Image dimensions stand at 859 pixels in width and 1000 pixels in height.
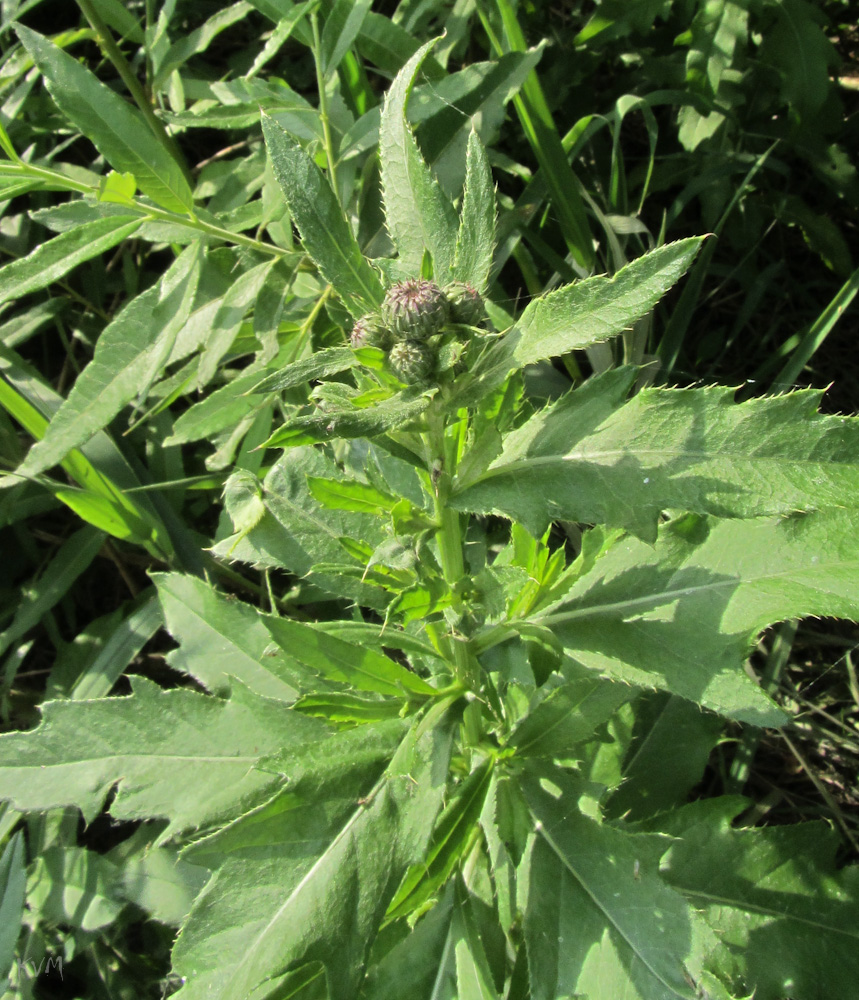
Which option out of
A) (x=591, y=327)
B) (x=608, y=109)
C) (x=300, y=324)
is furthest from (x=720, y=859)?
(x=608, y=109)

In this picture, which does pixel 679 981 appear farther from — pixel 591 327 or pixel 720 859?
pixel 591 327

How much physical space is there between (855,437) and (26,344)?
407 centimetres

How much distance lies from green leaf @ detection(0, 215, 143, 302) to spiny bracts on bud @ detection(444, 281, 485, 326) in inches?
60.1

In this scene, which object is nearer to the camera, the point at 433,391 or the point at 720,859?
the point at 433,391

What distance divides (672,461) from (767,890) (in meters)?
1.65

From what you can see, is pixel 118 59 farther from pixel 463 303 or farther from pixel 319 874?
pixel 319 874

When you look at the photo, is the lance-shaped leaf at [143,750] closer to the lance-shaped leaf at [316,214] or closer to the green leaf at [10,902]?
the green leaf at [10,902]

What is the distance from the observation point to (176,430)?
314cm

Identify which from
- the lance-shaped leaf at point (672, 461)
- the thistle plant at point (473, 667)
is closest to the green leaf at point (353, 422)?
the thistle plant at point (473, 667)

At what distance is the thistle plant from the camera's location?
1.77m

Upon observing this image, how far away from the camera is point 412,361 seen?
1730 millimetres

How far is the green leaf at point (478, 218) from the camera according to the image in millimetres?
1849
